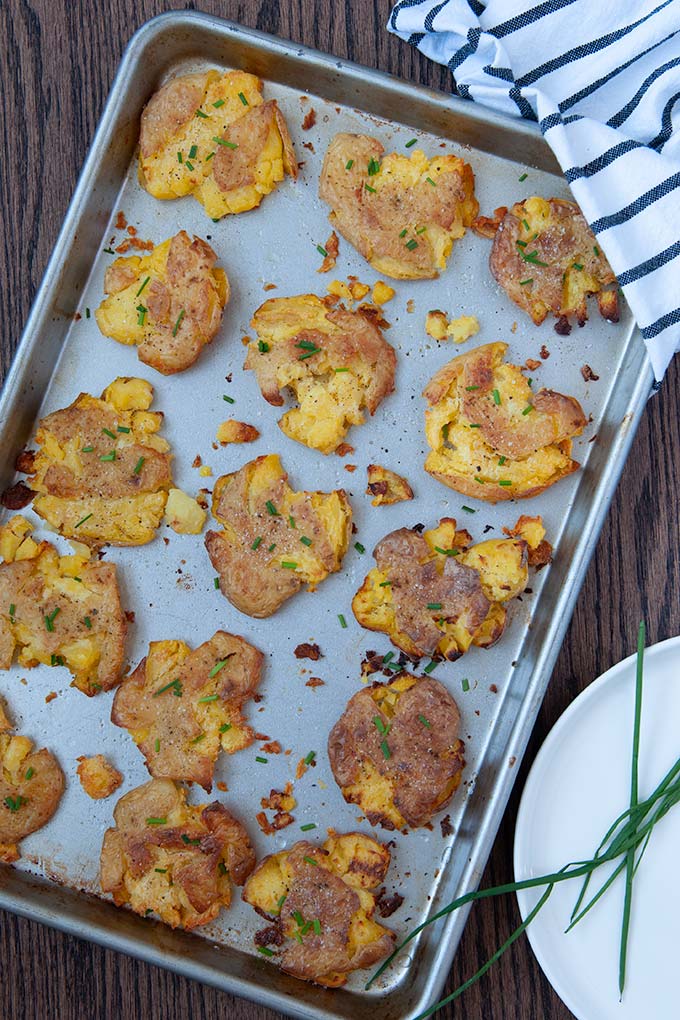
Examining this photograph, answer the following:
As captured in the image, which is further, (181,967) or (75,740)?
(75,740)

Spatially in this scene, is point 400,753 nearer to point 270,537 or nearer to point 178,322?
point 270,537

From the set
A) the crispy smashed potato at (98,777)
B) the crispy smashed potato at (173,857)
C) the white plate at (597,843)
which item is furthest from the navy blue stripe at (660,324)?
the crispy smashed potato at (98,777)

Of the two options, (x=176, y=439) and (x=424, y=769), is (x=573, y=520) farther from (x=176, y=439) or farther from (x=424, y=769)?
(x=176, y=439)

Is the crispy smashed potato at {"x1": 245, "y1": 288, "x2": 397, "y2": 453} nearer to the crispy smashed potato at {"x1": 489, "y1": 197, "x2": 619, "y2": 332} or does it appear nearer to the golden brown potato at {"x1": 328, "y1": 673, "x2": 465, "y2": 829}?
the crispy smashed potato at {"x1": 489, "y1": 197, "x2": 619, "y2": 332}

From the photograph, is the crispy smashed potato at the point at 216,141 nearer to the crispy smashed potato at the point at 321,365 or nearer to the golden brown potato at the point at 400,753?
the crispy smashed potato at the point at 321,365

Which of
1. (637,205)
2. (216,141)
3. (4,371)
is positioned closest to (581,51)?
(637,205)

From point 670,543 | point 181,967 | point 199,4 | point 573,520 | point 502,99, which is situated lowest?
point 181,967

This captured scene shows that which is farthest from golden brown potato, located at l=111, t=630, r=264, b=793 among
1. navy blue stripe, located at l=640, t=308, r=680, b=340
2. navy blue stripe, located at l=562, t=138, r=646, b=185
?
navy blue stripe, located at l=562, t=138, r=646, b=185

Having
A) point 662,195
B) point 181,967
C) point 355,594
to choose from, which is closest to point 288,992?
point 181,967
